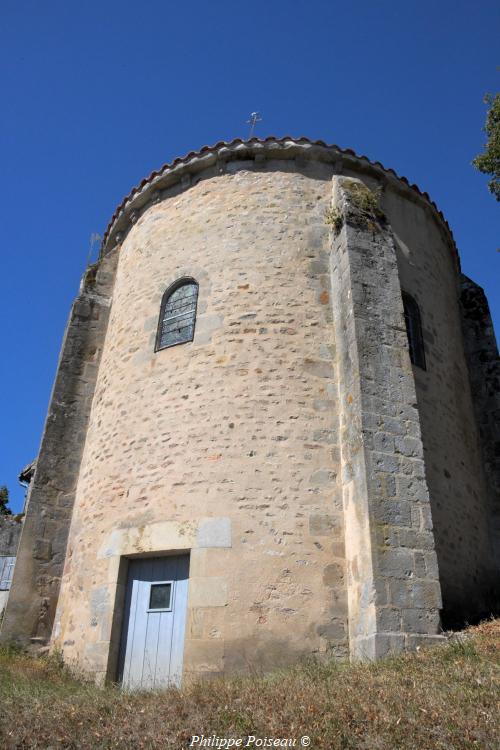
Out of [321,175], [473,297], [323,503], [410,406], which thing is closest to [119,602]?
[323,503]

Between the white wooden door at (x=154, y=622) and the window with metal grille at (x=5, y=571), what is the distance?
5317mm

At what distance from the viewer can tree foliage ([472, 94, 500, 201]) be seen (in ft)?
32.3

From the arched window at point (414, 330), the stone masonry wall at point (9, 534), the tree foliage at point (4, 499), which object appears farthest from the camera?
the tree foliage at point (4, 499)

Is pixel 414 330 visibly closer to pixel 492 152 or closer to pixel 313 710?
pixel 492 152

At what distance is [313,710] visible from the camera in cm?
429

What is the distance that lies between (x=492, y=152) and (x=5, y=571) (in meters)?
11.7

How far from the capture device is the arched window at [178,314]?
9.09 metres

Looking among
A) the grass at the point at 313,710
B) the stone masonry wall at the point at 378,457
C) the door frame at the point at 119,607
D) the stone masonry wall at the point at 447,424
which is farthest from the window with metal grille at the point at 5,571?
the stone masonry wall at the point at 447,424

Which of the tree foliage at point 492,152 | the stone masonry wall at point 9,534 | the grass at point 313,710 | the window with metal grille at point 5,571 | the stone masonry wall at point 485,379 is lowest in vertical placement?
the grass at point 313,710

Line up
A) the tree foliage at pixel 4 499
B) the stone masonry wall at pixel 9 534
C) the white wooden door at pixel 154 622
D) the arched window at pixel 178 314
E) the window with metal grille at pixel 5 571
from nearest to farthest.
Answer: the white wooden door at pixel 154 622, the arched window at pixel 178 314, the window with metal grille at pixel 5 571, the stone masonry wall at pixel 9 534, the tree foliage at pixel 4 499

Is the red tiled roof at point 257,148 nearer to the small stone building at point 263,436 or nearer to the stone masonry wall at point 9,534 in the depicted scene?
the small stone building at point 263,436

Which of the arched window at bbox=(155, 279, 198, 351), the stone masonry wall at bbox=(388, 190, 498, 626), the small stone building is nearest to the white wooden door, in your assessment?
the small stone building

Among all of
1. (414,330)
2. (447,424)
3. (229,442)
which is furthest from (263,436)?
(414,330)

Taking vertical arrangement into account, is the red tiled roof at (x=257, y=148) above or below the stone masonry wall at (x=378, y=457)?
above
